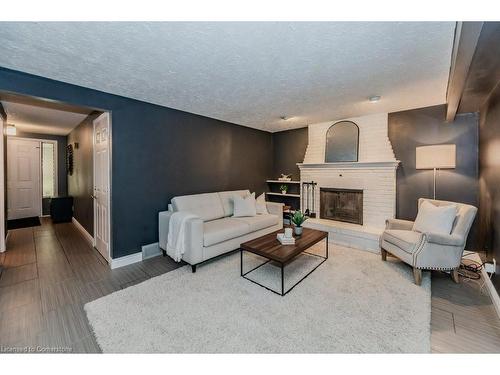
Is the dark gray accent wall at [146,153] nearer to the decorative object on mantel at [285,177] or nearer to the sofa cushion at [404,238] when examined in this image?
the decorative object on mantel at [285,177]

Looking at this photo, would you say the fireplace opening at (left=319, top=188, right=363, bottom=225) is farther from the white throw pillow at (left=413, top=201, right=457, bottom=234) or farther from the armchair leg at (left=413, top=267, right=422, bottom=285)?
the armchair leg at (left=413, top=267, right=422, bottom=285)

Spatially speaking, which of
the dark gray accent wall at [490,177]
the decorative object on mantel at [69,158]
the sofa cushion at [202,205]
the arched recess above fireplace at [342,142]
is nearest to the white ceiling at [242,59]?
the dark gray accent wall at [490,177]

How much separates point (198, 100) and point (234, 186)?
2064 millimetres

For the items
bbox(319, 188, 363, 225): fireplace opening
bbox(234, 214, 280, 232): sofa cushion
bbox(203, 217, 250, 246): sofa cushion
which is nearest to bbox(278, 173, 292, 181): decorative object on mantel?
bbox(319, 188, 363, 225): fireplace opening

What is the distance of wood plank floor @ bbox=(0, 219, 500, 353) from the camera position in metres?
1.63

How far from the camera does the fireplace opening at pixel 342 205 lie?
414cm

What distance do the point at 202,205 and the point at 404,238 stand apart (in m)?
2.92

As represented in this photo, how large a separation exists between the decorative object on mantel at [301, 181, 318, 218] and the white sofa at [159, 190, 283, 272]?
2.87 feet

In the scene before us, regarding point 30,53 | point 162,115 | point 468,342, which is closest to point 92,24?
point 30,53

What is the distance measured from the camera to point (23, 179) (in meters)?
5.55

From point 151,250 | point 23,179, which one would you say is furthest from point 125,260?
point 23,179

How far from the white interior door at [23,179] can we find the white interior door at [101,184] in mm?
3789

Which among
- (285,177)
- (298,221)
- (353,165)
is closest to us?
(298,221)

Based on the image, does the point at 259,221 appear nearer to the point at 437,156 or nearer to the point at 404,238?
the point at 404,238
